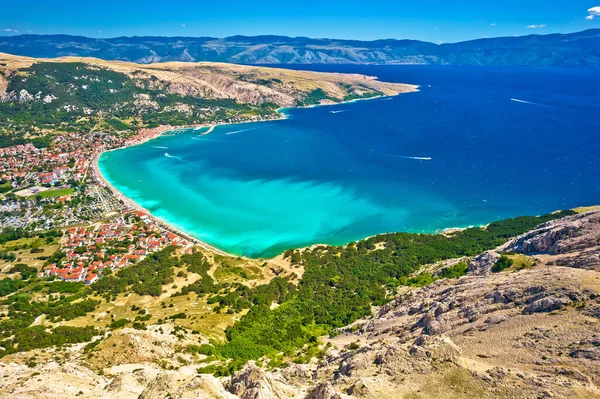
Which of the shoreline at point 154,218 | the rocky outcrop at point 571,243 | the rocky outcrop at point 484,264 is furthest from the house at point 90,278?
the rocky outcrop at point 571,243

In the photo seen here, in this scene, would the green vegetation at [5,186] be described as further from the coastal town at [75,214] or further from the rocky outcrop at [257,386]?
the rocky outcrop at [257,386]

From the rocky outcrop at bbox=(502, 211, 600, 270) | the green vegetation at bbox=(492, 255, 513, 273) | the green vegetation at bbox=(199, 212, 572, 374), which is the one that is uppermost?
the rocky outcrop at bbox=(502, 211, 600, 270)

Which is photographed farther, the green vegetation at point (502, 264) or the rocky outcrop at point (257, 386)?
the green vegetation at point (502, 264)

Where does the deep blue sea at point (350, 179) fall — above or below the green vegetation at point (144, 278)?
above

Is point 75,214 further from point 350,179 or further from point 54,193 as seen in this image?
point 350,179

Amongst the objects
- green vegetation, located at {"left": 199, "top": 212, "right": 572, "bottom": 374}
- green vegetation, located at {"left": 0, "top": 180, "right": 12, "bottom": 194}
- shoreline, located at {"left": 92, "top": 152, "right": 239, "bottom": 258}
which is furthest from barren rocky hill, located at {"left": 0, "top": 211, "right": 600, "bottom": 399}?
green vegetation, located at {"left": 0, "top": 180, "right": 12, "bottom": 194}

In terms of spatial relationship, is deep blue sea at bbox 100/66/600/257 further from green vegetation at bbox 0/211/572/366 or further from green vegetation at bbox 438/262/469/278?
green vegetation at bbox 438/262/469/278
